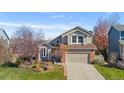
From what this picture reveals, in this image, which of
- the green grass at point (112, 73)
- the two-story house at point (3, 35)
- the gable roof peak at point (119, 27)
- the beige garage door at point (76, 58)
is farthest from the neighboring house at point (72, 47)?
the green grass at point (112, 73)

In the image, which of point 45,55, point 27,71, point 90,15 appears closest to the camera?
point 27,71

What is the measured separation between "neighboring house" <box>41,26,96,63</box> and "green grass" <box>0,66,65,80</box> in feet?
17.3

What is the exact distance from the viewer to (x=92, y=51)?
32.4 m

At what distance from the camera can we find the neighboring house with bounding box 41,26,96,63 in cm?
3195

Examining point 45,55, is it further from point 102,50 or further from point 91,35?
point 102,50

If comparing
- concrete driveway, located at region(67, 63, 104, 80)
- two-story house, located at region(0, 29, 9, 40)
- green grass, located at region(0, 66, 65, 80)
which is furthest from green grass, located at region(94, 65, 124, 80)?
two-story house, located at region(0, 29, 9, 40)

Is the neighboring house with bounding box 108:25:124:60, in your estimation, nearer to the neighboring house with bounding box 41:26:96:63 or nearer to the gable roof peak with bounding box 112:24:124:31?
the gable roof peak with bounding box 112:24:124:31

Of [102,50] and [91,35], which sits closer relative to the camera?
[91,35]

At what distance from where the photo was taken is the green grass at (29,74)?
76.6ft

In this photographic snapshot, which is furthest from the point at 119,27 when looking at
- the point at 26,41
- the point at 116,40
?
the point at 26,41

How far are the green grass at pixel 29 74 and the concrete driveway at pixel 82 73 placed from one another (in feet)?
2.60

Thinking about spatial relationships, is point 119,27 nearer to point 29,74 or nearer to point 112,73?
point 112,73
